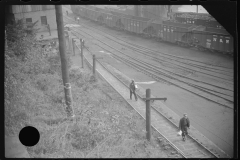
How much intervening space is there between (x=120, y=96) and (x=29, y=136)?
9623 mm

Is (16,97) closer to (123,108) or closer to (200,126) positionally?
(123,108)

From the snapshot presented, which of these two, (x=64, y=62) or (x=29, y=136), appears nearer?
(x=29, y=136)

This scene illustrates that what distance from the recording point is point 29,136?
344 inches

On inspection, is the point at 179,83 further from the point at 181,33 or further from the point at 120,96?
the point at 181,33

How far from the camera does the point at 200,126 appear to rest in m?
13.8

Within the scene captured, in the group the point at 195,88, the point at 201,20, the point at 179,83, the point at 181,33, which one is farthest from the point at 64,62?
the point at 201,20

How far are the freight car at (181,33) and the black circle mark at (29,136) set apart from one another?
19921 mm

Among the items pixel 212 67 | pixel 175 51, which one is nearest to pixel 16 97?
pixel 212 67

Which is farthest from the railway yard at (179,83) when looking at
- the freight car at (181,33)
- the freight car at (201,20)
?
the freight car at (201,20)

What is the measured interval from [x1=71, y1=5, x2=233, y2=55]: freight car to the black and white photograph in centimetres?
11

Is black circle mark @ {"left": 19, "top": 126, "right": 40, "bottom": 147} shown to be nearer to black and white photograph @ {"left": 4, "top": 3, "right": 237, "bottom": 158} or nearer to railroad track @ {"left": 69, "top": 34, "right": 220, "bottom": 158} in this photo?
black and white photograph @ {"left": 4, "top": 3, "right": 237, "bottom": 158}

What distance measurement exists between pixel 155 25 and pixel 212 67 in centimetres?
1230

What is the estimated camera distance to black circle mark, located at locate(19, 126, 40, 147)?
8.58 meters

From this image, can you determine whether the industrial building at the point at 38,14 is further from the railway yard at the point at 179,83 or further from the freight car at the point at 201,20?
the freight car at the point at 201,20
